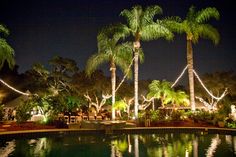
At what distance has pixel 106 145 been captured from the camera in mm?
14359

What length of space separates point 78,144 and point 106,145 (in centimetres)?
137

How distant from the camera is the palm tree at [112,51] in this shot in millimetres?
24656

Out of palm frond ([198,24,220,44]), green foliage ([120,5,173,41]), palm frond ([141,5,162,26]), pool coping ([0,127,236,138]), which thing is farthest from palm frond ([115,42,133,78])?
pool coping ([0,127,236,138])

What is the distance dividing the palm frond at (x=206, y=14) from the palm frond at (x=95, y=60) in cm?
777

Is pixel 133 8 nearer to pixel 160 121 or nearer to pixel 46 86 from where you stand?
pixel 160 121

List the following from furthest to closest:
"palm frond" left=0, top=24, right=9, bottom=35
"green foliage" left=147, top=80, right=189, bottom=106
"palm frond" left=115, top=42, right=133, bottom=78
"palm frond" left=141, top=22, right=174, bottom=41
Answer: "green foliage" left=147, top=80, right=189, bottom=106
"palm frond" left=115, top=42, right=133, bottom=78
"palm frond" left=141, top=22, right=174, bottom=41
"palm frond" left=0, top=24, right=9, bottom=35

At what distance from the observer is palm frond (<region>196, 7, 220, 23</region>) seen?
83.5 feet

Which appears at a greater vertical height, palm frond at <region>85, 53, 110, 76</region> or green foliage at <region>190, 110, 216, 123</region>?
palm frond at <region>85, 53, 110, 76</region>

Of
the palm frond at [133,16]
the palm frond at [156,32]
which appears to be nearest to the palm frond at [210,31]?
the palm frond at [156,32]

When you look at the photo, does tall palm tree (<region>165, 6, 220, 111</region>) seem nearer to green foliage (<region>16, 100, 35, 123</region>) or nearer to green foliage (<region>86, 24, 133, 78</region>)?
green foliage (<region>86, 24, 133, 78</region>)

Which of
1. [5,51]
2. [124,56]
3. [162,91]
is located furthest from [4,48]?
[162,91]

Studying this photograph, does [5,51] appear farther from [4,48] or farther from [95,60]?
[95,60]

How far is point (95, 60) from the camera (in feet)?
85.2

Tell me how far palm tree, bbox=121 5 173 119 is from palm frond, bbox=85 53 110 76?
2865 mm
